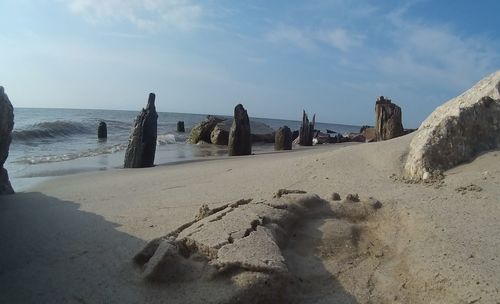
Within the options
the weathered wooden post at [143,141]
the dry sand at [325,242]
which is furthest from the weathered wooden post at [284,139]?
the dry sand at [325,242]

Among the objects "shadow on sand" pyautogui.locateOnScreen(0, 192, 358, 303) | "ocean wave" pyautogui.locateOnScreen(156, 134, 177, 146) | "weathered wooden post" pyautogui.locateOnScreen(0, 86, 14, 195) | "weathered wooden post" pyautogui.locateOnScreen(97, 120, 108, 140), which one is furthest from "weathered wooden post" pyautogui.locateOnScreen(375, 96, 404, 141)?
"weathered wooden post" pyautogui.locateOnScreen(97, 120, 108, 140)

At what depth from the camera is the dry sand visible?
2389 millimetres

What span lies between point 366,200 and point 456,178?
98cm

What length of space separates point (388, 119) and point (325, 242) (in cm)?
1128

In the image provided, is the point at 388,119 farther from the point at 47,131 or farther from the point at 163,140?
the point at 47,131

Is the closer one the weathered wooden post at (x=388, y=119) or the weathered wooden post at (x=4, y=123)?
the weathered wooden post at (x=4, y=123)

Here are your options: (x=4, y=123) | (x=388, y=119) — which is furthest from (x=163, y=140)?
(x=4, y=123)

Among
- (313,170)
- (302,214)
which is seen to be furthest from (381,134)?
(302,214)

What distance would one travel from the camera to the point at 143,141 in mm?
10344

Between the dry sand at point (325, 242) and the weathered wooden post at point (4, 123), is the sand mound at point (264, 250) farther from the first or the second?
the weathered wooden post at point (4, 123)

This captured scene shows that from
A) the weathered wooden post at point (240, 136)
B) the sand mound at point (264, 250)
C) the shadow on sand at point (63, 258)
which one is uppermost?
the weathered wooden post at point (240, 136)

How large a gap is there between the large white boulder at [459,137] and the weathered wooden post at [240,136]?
8723 mm

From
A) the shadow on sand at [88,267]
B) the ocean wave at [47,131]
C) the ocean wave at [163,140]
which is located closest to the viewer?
the shadow on sand at [88,267]

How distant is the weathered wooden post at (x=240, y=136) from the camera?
1304cm
